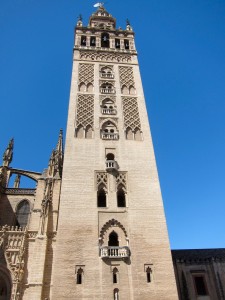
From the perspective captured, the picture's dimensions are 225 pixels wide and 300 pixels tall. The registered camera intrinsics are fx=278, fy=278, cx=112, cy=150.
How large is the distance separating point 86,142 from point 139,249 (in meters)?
7.06

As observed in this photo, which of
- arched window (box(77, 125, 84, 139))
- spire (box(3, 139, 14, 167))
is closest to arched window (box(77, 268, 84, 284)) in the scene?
arched window (box(77, 125, 84, 139))

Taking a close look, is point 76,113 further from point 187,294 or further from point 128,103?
point 187,294

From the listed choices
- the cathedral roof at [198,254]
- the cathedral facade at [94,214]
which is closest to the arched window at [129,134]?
the cathedral facade at [94,214]

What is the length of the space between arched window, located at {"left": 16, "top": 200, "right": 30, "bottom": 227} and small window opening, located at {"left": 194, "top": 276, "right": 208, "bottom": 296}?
449 inches

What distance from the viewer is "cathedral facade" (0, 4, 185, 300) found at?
12227mm

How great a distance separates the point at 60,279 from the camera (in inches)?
469

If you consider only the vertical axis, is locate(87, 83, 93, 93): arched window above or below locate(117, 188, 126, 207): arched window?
above

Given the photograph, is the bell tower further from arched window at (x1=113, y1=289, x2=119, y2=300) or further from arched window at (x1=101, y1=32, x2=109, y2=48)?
arched window at (x1=101, y1=32, x2=109, y2=48)

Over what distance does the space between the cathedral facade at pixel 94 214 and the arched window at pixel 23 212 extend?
0.20ft

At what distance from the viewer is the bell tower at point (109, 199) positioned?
1213cm

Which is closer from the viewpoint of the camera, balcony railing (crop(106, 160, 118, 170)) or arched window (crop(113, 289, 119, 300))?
arched window (crop(113, 289, 119, 300))

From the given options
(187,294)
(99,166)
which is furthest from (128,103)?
(187,294)

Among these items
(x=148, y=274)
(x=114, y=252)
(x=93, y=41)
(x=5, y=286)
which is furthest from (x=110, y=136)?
(x=93, y=41)

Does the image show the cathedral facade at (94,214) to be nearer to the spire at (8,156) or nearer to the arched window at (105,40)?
the spire at (8,156)
